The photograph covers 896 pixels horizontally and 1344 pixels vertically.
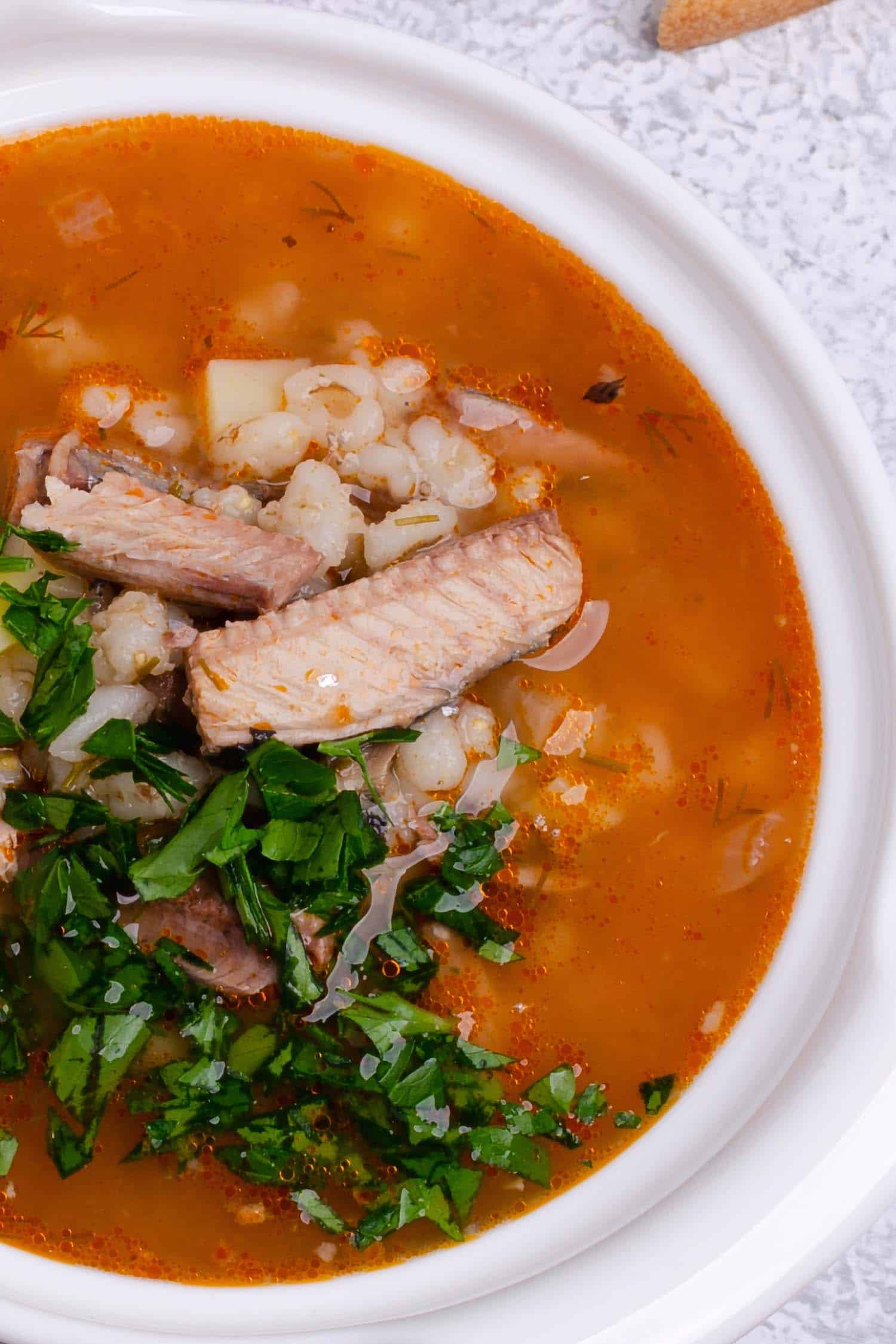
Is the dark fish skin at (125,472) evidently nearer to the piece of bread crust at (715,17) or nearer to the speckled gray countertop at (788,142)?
the speckled gray countertop at (788,142)

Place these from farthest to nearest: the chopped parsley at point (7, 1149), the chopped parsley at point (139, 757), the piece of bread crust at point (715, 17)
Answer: the piece of bread crust at point (715, 17) < the chopped parsley at point (7, 1149) < the chopped parsley at point (139, 757)

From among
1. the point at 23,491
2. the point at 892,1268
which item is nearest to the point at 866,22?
the point at 23,491

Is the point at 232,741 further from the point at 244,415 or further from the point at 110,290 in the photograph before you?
the point at 110,290

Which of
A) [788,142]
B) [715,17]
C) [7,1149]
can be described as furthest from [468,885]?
[715,17]

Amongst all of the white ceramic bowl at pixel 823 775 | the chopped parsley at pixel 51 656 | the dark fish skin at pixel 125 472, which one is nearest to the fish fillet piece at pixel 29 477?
the dark fish skin at pixel 125 472

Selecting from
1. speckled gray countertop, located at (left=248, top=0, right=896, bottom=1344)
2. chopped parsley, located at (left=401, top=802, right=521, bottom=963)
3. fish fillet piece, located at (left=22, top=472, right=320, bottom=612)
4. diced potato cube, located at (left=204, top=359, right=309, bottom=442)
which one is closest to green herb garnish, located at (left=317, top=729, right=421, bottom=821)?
chopped parsley, located at (left=401, top=802, right=521, bottom=963)

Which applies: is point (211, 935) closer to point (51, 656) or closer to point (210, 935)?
point (210, 935)

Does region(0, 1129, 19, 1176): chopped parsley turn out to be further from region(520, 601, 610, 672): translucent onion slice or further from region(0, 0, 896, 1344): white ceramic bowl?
region(520, 601, 610, 672): translucent onion slice
